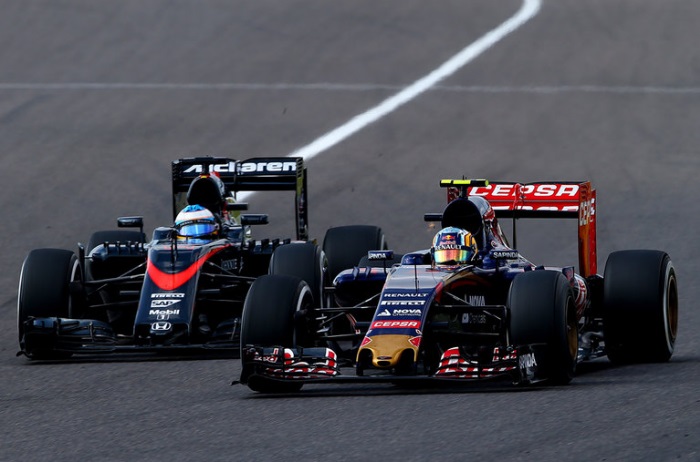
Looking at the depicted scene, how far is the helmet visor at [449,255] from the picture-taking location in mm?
14000

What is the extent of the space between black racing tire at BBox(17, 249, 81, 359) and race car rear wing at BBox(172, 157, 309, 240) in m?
2.76

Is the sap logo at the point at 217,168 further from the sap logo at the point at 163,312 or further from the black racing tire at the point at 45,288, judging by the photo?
the sap logo at the point at 163,312

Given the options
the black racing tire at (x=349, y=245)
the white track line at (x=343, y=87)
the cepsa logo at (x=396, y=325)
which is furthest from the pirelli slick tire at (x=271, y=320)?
the white track line at (x=343, y=87)

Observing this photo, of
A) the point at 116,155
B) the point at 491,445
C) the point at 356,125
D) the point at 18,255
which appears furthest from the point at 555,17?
the point at 491,445

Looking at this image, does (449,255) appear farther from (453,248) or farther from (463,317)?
(463,317)

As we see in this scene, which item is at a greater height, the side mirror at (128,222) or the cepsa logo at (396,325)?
the side mirror at (128,222)

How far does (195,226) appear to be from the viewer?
1717 cm

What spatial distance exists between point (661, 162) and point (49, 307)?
12.9 meters

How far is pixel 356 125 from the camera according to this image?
29.2 metres

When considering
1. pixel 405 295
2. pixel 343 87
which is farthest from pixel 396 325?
pixel 343 87

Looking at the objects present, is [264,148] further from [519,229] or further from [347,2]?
[347,2]

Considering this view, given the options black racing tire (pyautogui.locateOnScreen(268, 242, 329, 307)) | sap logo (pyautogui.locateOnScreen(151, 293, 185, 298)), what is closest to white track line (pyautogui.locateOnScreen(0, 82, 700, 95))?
black racing tire (pyautogui.locateOnScreen(268, 242, 329, 307))

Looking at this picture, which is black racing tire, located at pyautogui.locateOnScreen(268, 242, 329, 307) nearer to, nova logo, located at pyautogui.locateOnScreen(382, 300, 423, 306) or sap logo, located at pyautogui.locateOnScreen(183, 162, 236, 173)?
sap logo, located at pyautogui.locateOnScreen(183, 162, 236, 173)

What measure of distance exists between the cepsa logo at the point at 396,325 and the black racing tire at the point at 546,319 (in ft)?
2.42
